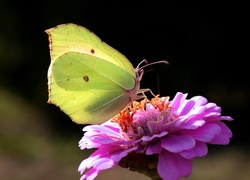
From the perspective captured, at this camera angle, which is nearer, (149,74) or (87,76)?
(87,76)

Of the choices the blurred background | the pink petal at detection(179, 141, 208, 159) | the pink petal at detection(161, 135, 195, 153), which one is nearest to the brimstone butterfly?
the pink petal at detection(161, 135, 195, 153)

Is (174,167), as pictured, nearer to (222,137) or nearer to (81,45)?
(222,137)

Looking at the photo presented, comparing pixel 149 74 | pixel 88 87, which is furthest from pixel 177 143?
pixel 149 74

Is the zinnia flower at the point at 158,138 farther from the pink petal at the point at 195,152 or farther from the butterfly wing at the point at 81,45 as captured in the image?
the butterfly wing at the point at 81,45

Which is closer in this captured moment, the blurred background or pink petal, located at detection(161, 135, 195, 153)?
pink petal, located at detection(161, 135, 195, 153)

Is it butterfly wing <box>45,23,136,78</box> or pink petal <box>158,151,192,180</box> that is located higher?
butterfly wing <box>45,23,136,78</box>

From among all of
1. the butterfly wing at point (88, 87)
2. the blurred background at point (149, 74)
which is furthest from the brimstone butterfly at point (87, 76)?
the blurred background at point (149, 74)

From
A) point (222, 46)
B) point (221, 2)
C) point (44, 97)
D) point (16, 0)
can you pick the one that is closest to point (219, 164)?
point (222, 46)

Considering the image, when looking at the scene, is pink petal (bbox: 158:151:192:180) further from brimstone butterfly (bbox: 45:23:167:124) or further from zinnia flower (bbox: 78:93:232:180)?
brimstone butterfly (bbox: 45:23:167:124)
